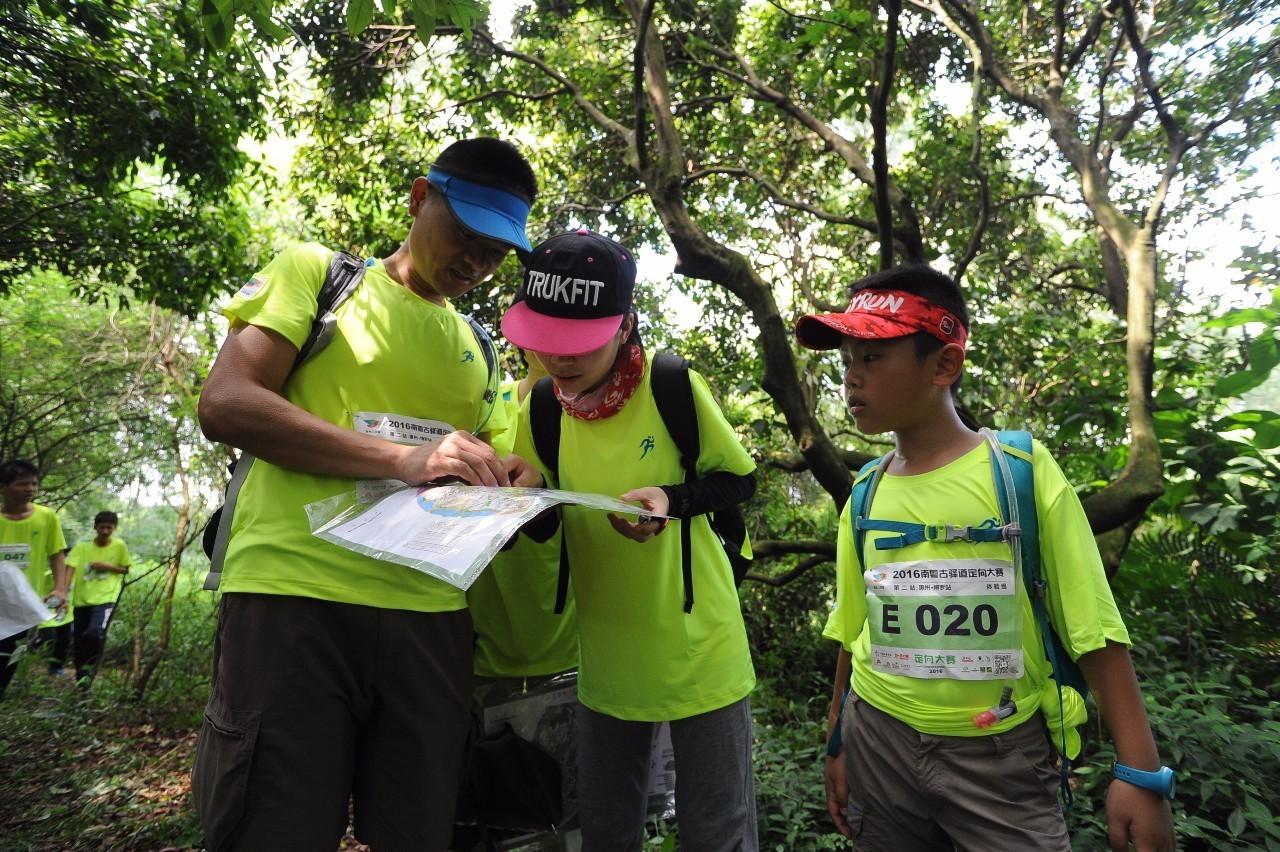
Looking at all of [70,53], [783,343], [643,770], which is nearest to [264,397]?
[643,770]

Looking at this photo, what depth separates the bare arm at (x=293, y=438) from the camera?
153cm

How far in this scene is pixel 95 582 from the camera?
7539mm

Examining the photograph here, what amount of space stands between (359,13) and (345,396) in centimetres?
98

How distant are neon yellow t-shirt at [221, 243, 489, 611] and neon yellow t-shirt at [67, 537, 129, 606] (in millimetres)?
7067

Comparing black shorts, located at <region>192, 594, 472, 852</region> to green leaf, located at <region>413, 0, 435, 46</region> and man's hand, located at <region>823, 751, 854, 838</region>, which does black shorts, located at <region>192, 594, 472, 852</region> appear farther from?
green leaf, located at <region>413, 0, 435, 46</region>

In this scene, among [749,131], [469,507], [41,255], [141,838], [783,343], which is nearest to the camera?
[469,507]

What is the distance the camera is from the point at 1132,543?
484cm

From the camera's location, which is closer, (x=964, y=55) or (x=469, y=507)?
(x=469, y=507)

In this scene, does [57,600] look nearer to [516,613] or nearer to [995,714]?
[516,613]

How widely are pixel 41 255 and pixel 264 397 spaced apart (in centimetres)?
556

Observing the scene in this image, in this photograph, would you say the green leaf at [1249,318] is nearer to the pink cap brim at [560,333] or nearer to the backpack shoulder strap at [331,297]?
the pink cap brim at [560,333]

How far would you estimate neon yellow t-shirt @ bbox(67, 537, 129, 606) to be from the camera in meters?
7.40

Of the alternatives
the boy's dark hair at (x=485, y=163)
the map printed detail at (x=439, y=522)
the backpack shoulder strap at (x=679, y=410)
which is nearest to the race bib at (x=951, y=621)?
the backpack shoulder strap at (x=679, y=410)

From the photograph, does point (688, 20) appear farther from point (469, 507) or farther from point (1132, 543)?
point (469, 507)
